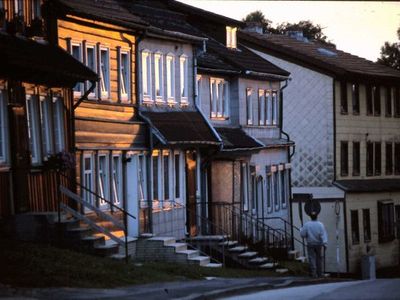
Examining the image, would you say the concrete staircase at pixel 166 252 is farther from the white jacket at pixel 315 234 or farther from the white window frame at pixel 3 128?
the white window frame at pixel 3 128

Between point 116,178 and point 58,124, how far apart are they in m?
4.56

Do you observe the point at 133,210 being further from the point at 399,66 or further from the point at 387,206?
the point at 399,66

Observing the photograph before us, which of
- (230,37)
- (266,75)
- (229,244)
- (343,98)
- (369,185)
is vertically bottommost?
(369,185)

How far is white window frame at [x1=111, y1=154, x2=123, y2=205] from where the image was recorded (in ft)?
123

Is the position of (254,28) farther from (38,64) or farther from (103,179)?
(38,64)

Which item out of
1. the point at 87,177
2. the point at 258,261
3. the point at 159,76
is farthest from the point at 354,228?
the point at 87,177

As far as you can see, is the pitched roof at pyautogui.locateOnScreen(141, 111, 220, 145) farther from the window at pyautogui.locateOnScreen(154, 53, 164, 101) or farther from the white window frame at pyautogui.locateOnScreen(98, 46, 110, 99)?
the white window frame at pyautogui.locateOnScreen(98, 46, 110, 99)

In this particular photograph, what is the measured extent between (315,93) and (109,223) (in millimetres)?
29647

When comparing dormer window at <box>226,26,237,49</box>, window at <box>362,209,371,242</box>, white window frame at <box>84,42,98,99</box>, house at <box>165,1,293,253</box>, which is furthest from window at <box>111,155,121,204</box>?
window at <box>362,209,371,242</box>

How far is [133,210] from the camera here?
38.7 metres

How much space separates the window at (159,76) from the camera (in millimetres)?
41594

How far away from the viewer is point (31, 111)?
31922 mm

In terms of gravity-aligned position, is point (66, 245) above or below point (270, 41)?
below

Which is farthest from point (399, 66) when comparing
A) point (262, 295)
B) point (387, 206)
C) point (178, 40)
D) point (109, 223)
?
point (262, 295)
